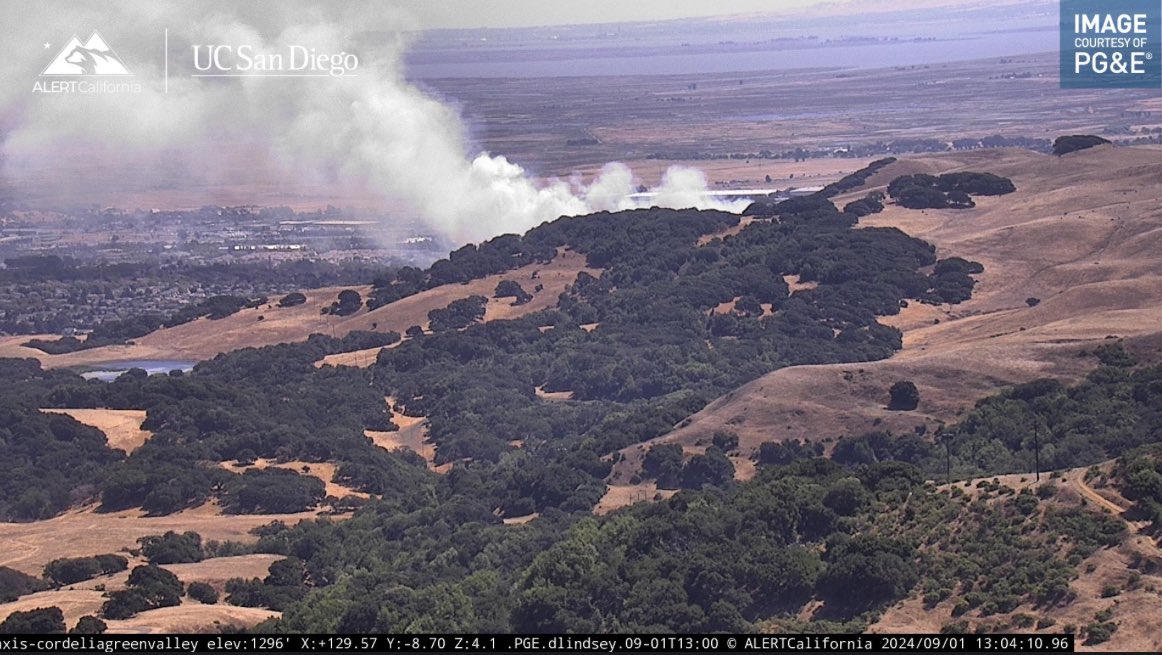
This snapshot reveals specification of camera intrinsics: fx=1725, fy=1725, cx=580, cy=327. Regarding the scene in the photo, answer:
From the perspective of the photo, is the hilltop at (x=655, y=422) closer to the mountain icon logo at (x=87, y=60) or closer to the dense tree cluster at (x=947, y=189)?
the dense tree cluster at (x=947, y=189)

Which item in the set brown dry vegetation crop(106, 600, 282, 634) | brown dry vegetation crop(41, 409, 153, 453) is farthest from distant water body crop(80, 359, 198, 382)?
brown dry vegetation crop(106, 600, 282, 634)

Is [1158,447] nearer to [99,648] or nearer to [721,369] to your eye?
[99,648]

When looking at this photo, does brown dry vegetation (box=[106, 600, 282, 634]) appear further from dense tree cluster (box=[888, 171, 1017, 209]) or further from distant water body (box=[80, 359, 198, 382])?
dense tree cluster (box=[888, 171, 1017, 209])

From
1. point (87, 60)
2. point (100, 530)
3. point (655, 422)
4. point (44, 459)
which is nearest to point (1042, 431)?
point (655, 422)

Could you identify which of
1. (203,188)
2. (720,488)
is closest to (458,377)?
(720,488)

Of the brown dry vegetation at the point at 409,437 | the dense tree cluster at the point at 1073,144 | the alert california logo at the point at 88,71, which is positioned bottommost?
the brown dry vegetation at the point at 409,437

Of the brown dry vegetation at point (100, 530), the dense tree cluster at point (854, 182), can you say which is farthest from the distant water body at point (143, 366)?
the dense tree cluster at point (854, 182)
